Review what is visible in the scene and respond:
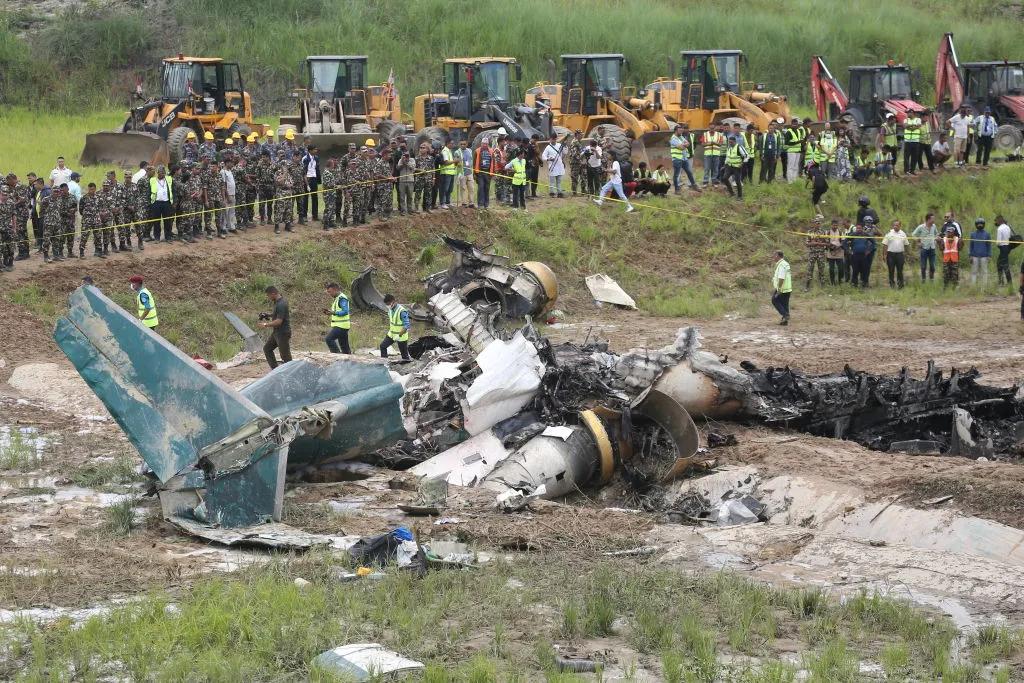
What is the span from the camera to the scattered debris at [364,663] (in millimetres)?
7984

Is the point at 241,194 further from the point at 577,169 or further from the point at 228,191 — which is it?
the point at 577,169

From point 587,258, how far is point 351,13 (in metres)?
23.8

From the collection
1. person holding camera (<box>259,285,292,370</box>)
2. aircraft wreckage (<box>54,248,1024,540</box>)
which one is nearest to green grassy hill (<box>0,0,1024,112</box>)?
person holding camera (<box>259,285,292,370</box>)

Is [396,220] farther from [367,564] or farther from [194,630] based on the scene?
[194,630]

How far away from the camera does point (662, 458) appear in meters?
13.8

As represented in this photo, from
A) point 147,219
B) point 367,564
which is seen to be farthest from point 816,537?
point 147,219

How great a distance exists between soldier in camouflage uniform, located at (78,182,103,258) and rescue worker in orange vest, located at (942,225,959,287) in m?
14.4

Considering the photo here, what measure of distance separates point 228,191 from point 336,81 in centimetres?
934

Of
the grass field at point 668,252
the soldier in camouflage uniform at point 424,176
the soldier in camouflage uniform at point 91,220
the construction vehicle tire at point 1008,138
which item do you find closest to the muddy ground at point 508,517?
the soldier in camouflage uniform at point 91,220

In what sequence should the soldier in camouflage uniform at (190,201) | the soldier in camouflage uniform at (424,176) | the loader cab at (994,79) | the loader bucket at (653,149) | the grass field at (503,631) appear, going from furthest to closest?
1. the loader cab at (994,79)
2. the loader bucket at (653,149)
3. the soldier in camouflage uniform at (424,176)
4. the soldier in camouflage uniform at (190,201)
5. the grass field at (503,631)

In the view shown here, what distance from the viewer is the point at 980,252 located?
938 inches

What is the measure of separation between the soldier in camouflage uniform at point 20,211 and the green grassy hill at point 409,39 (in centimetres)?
2201

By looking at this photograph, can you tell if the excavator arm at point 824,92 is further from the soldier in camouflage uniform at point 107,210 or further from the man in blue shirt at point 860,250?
the soldier in camouflage uniform at point 107,210

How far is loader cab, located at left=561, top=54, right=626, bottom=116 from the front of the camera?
106 ft
